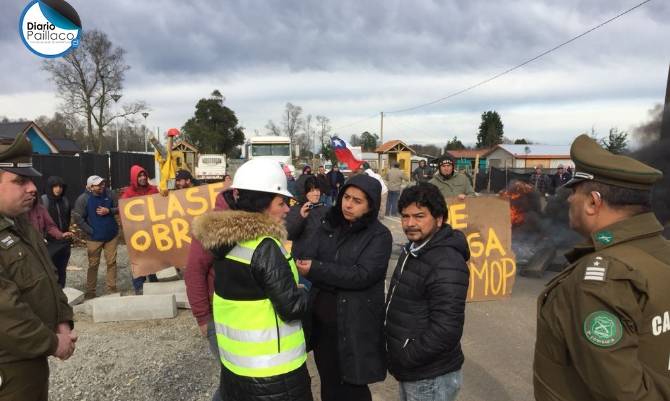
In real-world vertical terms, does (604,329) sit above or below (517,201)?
above

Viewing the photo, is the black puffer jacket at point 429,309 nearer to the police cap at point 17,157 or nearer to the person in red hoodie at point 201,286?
the person in red hoodie at point 201,286

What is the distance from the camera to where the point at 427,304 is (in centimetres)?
221

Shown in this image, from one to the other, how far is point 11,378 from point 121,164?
22.1 m

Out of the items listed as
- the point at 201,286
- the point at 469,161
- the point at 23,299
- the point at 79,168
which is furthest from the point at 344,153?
the point at 469,161

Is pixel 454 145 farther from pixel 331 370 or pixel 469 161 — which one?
pixel 331 370

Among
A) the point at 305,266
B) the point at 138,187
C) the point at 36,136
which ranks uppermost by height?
the point at 36,136

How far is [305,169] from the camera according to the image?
1493 cm

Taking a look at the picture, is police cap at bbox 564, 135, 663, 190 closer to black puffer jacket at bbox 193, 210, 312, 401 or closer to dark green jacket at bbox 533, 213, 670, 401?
dark green jacket at bbox 533, 213, 670, 401

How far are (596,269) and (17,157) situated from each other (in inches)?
107

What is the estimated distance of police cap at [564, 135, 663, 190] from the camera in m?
1.46

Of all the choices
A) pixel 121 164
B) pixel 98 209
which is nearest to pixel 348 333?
pixel 98 209

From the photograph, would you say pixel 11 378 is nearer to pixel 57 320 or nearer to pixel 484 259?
pixel 57 320

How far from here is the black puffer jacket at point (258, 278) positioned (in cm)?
195

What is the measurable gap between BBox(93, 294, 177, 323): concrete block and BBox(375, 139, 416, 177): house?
2580 cm
